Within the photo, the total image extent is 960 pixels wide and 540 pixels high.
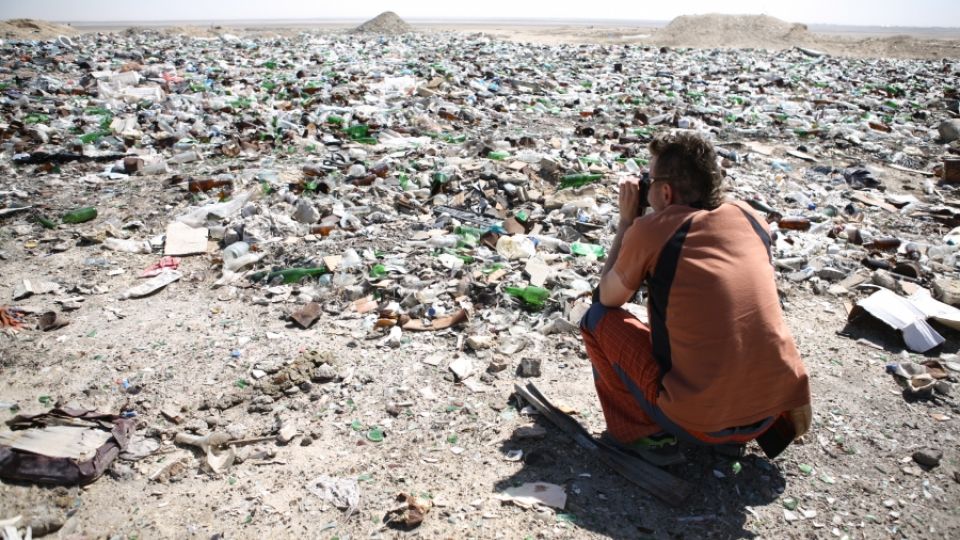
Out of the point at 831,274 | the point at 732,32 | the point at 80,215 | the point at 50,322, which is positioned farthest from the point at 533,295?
the point at 732,32

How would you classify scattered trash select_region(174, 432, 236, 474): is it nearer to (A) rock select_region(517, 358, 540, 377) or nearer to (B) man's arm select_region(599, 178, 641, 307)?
(A) rock select_region(517, 358, 540, 377)

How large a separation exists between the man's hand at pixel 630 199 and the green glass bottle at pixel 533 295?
113cm

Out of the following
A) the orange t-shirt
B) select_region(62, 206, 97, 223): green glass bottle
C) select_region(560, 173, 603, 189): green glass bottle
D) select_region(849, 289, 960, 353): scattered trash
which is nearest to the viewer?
the orange t-shirt

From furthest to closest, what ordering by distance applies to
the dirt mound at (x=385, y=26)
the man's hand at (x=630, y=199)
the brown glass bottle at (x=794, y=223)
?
the dirt mound at (x=385, y=26) < the brown glass bottle at (x=794, y=223) < the man's hand at (x=630, y=199)

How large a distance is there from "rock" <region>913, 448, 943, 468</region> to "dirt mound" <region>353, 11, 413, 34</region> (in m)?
22.1

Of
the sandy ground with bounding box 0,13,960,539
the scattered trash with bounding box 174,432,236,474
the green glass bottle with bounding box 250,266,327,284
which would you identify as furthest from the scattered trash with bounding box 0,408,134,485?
the green glass bottle with bounding box 250,266,327,284

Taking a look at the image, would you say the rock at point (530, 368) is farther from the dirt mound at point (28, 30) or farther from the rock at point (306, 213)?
the dirt mound at point (28, 30)

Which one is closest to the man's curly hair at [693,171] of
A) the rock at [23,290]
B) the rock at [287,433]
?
the rock at [287,433]

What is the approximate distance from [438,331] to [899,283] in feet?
9.17

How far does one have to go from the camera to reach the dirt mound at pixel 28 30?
550 inches

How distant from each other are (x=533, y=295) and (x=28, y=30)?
18.0 meters

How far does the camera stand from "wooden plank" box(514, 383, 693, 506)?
1.99 meters

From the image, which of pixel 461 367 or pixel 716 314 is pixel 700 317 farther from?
pixel 461 367

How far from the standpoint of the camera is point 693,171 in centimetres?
182
